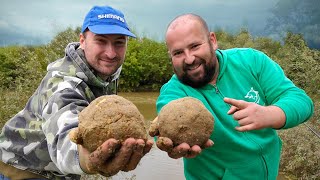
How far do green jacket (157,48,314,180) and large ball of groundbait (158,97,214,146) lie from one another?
1.90 ft

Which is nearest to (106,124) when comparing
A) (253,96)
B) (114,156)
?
(114,156)

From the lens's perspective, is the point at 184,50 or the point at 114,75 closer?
the point at 184,50

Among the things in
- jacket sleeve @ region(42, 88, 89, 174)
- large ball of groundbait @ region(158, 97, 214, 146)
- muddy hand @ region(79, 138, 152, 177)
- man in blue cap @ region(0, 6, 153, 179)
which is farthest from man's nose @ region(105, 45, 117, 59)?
muddy hand @ region(79, 138, 152, 177)

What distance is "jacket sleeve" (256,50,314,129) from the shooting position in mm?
2756

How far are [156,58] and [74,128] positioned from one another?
30.5m

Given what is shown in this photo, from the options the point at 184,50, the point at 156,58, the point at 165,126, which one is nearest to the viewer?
the point at 165,126

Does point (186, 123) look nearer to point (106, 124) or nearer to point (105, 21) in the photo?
point (106, 124)

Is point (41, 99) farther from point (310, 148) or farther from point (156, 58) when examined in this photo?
point (156, 58)

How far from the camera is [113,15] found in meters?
2.91

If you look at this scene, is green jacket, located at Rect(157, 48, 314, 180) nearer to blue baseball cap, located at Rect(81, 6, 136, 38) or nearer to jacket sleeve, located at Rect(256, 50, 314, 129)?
jacket sleeve, located at Rect(256, 50, 314, 129)

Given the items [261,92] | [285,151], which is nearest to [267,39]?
[285,151]

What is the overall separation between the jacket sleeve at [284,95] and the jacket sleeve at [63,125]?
54.5 inches

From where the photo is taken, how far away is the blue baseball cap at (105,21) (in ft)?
9.02

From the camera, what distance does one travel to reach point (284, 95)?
2.96 meters
